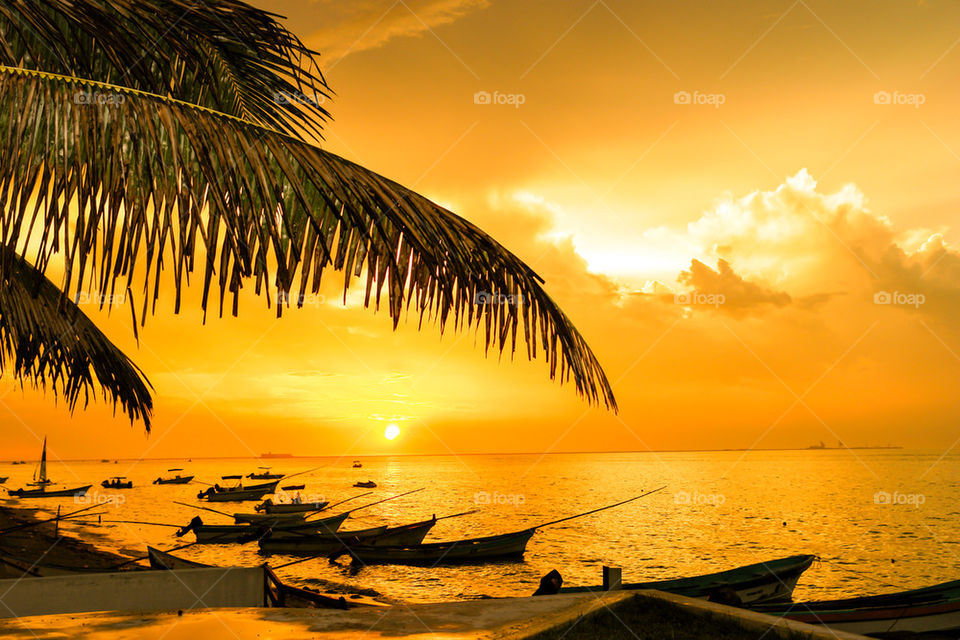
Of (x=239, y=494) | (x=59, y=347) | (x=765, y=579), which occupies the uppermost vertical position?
(x=59, y=347)

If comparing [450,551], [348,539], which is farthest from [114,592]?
[348,539]

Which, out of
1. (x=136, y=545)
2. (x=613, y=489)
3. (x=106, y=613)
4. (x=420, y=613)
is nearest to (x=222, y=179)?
(x=420, y=613)

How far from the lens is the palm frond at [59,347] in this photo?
7.94 meters

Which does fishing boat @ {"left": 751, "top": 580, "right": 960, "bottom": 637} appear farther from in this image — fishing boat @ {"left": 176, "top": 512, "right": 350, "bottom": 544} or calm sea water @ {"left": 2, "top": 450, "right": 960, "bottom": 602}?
fishing boat @ {"left": 176, "top": 512, "right": 350, "bottom": 544}

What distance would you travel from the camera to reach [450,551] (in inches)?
1135

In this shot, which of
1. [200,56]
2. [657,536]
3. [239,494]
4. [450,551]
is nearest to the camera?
[200,56]

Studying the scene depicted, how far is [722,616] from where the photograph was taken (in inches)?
198

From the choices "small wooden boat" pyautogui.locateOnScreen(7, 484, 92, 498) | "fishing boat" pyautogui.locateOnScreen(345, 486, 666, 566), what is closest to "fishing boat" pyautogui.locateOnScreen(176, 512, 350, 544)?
"fishing boat" pyautogui.locateOnScreen(345, 486, 666, 566)

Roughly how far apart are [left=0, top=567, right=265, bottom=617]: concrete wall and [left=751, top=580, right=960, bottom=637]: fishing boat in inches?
385

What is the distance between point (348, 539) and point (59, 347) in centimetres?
2292

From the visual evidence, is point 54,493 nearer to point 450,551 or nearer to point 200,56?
point 450,551

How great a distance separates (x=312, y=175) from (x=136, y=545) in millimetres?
43691

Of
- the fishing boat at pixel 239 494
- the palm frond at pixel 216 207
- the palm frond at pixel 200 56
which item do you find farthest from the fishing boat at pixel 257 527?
the palm frond at pixel 216 207

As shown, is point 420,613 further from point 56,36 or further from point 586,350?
point 56,36
